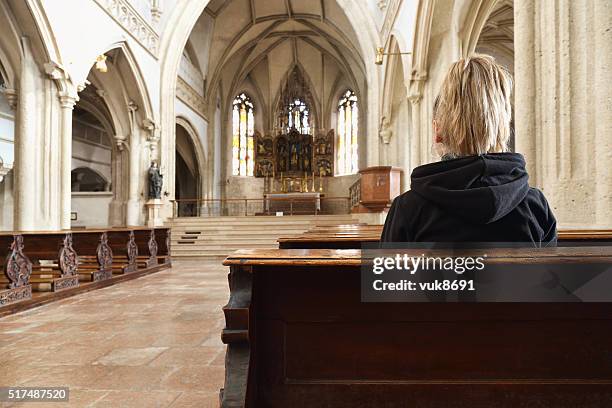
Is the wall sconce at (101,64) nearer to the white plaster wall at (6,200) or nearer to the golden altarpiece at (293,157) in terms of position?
the white plaster wall at (6,200)

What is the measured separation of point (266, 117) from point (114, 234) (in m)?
18.7

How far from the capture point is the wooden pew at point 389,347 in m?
1.37

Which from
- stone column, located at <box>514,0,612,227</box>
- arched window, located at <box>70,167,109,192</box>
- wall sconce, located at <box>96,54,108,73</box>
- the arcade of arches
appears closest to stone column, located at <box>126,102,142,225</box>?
the arcade of arches

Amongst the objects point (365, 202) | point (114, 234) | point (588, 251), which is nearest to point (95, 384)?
point (588, 251)

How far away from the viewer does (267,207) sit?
22250 millimetres

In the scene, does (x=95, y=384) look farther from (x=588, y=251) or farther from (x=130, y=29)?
(x=130, y=29)

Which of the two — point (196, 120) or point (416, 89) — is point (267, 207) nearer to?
point (196, 120)

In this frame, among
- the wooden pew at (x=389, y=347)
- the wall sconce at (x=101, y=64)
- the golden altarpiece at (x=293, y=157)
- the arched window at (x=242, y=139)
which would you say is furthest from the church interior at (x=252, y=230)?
the golden altarpiece at (x=293, y=157)

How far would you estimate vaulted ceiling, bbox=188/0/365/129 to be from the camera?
67.0ft

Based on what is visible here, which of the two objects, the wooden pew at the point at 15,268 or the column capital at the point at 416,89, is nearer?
the wooden pew at the point at 15,268

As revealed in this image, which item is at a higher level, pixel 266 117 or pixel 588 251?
pixel 266 117

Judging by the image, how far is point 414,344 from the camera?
1.42 m

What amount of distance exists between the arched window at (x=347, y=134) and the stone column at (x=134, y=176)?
12600mm

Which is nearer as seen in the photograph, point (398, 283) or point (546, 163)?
point (398, 283)
